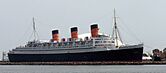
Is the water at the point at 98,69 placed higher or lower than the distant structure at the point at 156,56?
lower

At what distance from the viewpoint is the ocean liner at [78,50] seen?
422 feet

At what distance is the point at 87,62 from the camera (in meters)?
130

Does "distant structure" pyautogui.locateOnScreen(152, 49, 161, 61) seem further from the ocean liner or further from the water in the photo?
the water

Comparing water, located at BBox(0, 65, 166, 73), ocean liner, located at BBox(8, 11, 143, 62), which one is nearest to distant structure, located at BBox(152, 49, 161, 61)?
ocean liner, located at BBox(8, 11, 143, 62)

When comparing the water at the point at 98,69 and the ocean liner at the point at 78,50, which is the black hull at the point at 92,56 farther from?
the water at the point at 98,69

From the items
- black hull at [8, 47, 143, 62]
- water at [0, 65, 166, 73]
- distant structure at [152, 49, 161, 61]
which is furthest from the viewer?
distant structure at [152, 49, 161, 61]

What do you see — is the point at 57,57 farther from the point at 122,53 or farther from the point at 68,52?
the point at 122,53

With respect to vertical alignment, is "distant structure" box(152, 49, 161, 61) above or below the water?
above

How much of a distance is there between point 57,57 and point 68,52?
Result: 3.84 m

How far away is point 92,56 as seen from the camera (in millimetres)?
133250

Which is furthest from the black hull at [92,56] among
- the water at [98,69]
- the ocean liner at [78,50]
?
the water at [98,69]

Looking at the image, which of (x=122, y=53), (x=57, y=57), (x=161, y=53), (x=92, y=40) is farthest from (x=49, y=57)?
(x=161, y=53)

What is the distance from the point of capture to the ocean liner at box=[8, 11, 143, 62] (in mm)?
128500

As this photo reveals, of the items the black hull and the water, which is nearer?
the water
